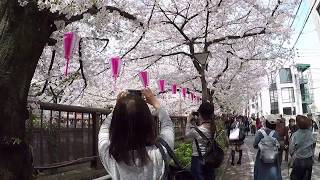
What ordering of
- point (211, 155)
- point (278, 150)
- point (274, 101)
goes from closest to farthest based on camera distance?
point (211, 155) → point (278, 150) → point (274, 101)

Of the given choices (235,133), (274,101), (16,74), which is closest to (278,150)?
(16,74)

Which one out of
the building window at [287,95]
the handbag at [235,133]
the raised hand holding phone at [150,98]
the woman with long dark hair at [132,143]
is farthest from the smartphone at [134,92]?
the building window at [287,95]

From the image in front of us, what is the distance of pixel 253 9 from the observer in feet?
49.8

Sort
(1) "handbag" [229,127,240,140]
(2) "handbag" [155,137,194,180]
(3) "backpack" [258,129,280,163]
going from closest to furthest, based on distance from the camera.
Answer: (2) "handbag" [155,137,194,180], (3) "backpack" [258,129,280,163], (1) "handbag" [229,127,240,140]

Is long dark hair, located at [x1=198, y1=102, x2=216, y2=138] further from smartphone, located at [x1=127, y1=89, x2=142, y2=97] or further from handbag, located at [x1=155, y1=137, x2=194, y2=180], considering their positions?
smartphone, located at [x1=127, y1=89, x2=142, y2=97]

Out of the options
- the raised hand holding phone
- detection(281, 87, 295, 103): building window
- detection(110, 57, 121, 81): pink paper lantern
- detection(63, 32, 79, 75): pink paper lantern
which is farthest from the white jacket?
detection(281, 87, 295, 103): building window

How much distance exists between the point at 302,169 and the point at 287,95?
60.8 m

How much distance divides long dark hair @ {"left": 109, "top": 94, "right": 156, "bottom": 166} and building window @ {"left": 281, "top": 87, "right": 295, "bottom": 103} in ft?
213

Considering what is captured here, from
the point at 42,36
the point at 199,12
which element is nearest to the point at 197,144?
the point at 42,36

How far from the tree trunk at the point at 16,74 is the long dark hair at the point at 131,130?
Answer: 1.94 metres

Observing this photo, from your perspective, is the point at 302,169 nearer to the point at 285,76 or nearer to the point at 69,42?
the point at 69,42

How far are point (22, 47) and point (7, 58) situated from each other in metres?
0.20

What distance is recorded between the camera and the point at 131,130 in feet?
8.61

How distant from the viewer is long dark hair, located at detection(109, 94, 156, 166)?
2.63 meters
